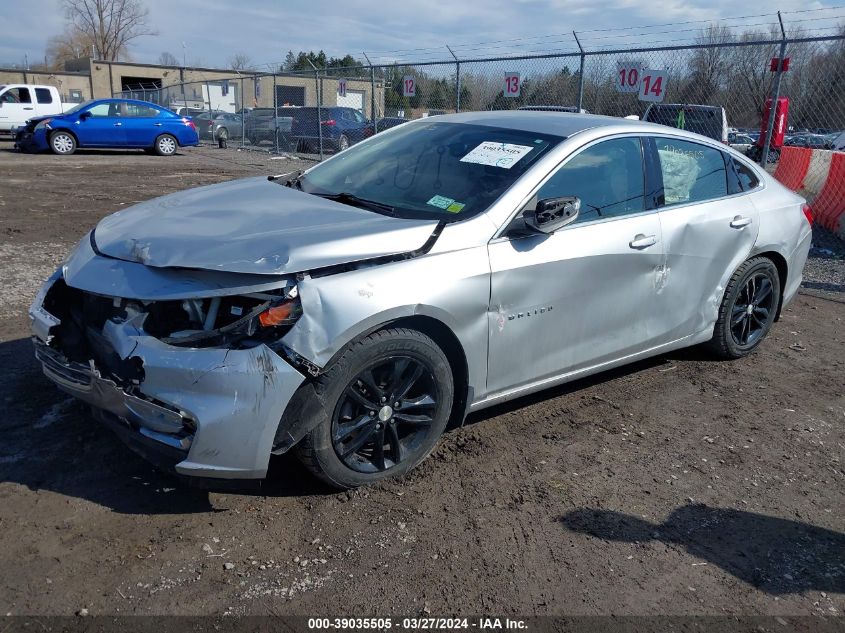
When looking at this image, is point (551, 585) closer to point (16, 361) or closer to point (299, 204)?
point (299, 204)

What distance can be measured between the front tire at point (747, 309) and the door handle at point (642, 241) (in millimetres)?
1051

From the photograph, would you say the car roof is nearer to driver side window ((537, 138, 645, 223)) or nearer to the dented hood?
driver side window ((537, 138, 645, 223))

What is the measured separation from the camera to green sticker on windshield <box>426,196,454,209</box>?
12.2ft

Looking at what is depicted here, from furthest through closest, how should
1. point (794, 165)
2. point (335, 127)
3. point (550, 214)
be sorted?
point (335, 127) → point (794, 165) → point (550, 214)

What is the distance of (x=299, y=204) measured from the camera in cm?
378

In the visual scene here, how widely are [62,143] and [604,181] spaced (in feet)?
67.9

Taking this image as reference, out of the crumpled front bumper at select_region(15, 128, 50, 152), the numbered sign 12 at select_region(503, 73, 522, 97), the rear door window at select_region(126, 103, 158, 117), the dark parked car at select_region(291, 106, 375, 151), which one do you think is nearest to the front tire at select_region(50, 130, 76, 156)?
the crumpled front bumper at select_region(15, 128, 50, 152)

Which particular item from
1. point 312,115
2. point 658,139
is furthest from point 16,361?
point 312,115

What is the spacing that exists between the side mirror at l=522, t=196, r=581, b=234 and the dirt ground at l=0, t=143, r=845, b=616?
3.90ft

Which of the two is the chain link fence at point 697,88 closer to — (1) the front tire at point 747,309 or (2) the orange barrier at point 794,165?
(2) the orange barrier at point 794,165

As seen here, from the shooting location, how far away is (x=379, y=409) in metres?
3.27

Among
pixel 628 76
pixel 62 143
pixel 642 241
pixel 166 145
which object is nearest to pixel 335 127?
pixel 166 145

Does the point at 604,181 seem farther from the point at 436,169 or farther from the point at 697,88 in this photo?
the point at 697,88

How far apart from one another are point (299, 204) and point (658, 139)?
7.59 ft
